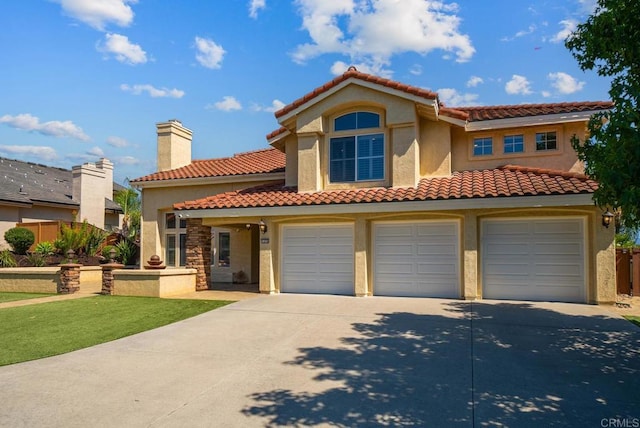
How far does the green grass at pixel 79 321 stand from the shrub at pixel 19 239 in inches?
465

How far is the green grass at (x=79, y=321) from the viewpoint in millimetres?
7980

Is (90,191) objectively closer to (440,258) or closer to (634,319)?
(440,258)

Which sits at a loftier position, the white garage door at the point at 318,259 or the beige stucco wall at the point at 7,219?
the beige stucco wall at the point at 7,219

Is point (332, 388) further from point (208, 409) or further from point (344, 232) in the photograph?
point (344, 232)

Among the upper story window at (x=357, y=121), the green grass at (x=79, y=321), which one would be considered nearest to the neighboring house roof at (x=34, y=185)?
the green grass at (x=79, y=321)

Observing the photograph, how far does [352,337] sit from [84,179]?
85.6ft

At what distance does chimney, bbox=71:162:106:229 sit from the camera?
28125 millimetres

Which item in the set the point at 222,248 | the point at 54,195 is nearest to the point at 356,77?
the point at 222,248

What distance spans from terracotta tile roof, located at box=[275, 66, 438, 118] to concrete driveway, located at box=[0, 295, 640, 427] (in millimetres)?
7184

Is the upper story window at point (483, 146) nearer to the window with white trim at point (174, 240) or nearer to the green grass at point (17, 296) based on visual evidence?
the window with white trim at point (174, 240)

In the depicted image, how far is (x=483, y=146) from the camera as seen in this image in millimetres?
15148

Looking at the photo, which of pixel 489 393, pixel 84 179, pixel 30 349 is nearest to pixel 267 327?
pixel 30 349

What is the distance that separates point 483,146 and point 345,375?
11463 mm

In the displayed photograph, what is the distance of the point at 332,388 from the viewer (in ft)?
18.9
